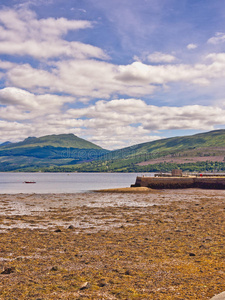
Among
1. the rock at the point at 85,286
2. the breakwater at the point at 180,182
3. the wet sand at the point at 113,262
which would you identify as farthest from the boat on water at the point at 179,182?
the rock at the point at 85,286

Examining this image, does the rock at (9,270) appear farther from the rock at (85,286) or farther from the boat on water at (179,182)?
the boat on water at (179,182)

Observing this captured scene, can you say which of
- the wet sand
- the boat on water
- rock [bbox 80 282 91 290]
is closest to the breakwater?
the boat on water

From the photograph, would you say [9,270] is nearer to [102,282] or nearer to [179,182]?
[102,282]

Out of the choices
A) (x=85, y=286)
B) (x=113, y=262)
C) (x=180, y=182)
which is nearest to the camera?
(x=85, y=286)

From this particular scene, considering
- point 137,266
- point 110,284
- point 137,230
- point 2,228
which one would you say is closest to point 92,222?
point 137,230

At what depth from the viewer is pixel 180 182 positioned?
92.6m

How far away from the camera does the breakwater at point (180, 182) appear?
8994 cm

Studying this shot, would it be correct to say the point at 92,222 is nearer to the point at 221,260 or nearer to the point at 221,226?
the point at 221,226

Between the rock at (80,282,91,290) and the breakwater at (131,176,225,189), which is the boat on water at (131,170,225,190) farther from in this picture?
the rock at (80,282,91,290)

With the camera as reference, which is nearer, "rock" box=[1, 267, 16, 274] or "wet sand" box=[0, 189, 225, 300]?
"wet sand" box=[0, 189, 225, 300]

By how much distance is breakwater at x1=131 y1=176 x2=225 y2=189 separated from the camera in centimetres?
8994

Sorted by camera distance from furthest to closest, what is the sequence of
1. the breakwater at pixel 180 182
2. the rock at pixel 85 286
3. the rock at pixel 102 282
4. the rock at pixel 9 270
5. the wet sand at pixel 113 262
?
1. the breakwater at pixel 180 182
2. the rock at pixel 9 270
3. the rock at pixel 102 282
4. the rock at pixel 85 286
5. the wet sand at pixel 113 262

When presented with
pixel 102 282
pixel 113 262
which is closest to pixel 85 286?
pixel 102 282

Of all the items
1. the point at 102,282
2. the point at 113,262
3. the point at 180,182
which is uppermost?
the point at 102,282
